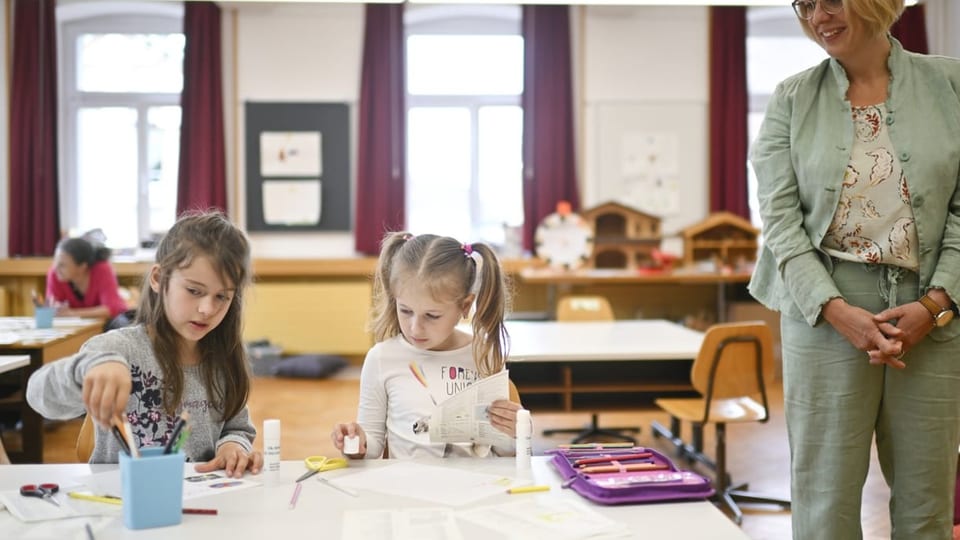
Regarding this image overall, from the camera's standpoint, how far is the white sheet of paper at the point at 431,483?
143cm

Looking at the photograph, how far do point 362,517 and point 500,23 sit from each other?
7.02 meters

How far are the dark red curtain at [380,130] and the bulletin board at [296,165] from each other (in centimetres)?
21

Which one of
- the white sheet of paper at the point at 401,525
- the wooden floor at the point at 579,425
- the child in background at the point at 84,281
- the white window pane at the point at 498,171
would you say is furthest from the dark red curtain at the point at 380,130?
the white sheet of paper at the point at 401,525

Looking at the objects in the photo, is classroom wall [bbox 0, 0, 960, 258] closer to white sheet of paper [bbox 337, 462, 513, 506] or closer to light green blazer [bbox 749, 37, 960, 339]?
light green blazer [bbox 749, 37, 960, 339]

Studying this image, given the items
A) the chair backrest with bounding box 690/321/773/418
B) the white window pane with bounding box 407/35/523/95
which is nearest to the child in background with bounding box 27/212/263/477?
the chair backrest with bounding box 690/321/773/418

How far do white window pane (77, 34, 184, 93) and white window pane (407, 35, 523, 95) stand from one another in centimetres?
218

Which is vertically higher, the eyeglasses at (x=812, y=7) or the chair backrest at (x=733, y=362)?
the eyeglasses at (x=812, y=7)

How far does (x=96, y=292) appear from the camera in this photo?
5449 millimetres

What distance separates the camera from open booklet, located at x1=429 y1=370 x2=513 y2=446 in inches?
68.2

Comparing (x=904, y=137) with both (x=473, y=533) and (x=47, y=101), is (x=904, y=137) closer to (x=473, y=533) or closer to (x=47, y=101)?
(x=473, y=533)

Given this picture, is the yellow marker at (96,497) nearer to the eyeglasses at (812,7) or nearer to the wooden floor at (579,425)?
the eyeglasses at (812,7)

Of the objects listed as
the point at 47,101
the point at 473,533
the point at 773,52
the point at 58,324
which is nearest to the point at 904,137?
the point at 473,533

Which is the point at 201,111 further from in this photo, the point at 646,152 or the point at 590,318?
the point at 590,318

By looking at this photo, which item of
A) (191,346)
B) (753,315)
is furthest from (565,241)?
(191,346)
